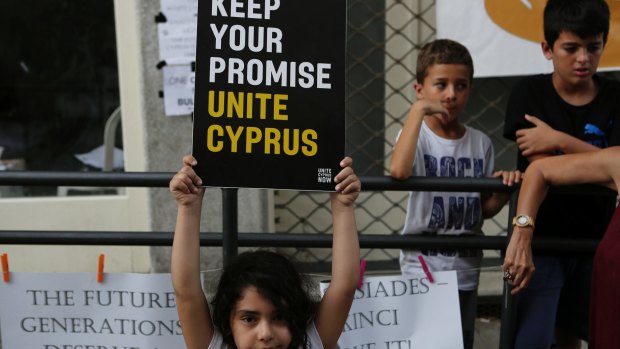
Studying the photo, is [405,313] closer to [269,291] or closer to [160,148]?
[269,291]

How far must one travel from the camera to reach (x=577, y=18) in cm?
286

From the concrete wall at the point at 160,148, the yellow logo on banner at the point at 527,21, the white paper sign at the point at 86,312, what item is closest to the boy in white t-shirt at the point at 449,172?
the white paper sign at the point at 86,312

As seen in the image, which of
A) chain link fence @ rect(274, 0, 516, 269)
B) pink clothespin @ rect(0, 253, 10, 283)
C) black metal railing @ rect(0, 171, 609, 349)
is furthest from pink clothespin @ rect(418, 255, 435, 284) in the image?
chain link fence @ rect(274, 0, 516, 269)

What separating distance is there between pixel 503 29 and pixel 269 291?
2.80 meters

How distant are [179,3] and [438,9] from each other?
4.90 feet

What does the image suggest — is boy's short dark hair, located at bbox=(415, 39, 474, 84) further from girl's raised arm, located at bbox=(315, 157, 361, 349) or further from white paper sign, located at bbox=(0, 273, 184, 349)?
white paper sign, located at bbox=(0, 273, 184, 349)

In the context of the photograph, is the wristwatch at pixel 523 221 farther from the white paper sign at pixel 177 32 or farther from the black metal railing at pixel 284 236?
the white paper sign at pixel 177 32

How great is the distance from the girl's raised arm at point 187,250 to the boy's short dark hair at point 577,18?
146 centimetres

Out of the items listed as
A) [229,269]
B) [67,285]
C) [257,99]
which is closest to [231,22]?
[257,99]

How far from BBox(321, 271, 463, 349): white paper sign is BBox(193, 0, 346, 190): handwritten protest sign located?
24.1 inches

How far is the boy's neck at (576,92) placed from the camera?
2898 millimetres

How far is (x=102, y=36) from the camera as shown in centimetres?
511

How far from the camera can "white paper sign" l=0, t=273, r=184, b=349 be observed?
2777 millimetres

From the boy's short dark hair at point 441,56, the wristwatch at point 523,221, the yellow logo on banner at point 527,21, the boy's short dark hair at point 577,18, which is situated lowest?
the wristwatch at point 523,221
